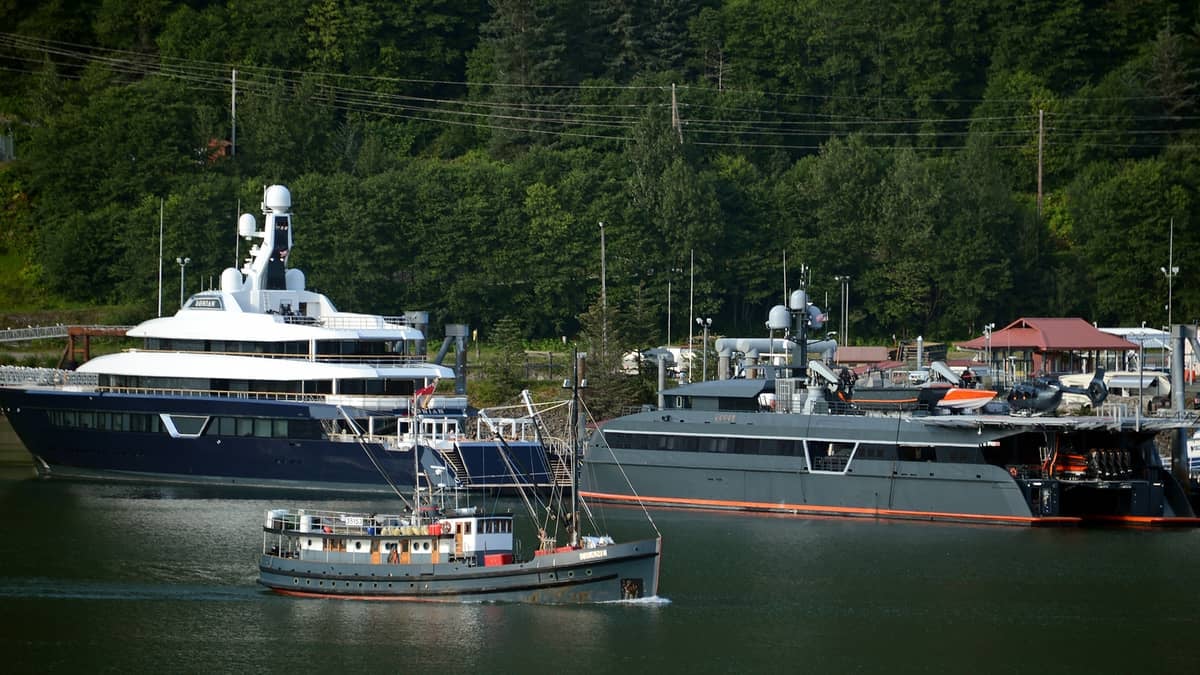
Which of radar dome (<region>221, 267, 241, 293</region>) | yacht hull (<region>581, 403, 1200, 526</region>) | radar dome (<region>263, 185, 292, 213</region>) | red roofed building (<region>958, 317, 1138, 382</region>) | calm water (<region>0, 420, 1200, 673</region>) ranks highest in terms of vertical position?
radar dome (<region>263, 185, 292, 213</region>)

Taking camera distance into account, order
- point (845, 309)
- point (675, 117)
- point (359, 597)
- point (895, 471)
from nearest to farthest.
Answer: point (359, 597), point (895, 471), point (845, 309), point (675, 117)

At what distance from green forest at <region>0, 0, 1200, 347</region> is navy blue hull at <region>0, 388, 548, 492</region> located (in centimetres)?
1814

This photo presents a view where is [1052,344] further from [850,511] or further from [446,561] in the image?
[446,561]

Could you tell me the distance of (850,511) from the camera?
2547 inches

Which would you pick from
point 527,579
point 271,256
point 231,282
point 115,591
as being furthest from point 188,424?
point 527,579

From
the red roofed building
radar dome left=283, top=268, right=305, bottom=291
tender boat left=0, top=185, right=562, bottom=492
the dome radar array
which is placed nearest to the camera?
tender boat left=0, top=185, right=562, bottom=492

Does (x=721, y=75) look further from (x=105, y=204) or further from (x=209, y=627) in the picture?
(x=209, y=627)

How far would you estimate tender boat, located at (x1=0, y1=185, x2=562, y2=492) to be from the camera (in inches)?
2734

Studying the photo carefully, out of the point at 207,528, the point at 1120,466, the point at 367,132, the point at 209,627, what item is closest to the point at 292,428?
the point at 207,528

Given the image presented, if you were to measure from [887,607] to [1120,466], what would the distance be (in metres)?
17.4

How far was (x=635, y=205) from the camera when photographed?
338 ft

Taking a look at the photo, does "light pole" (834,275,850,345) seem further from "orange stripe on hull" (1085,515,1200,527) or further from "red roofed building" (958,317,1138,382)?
"orange stripe on hull" (1085,515,1200,527)

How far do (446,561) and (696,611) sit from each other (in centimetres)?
642

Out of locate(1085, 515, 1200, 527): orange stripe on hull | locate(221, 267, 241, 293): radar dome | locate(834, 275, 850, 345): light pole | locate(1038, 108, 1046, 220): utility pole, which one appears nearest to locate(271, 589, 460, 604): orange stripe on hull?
locate(1085, 515, 1200, 527): orange stripe on hull
